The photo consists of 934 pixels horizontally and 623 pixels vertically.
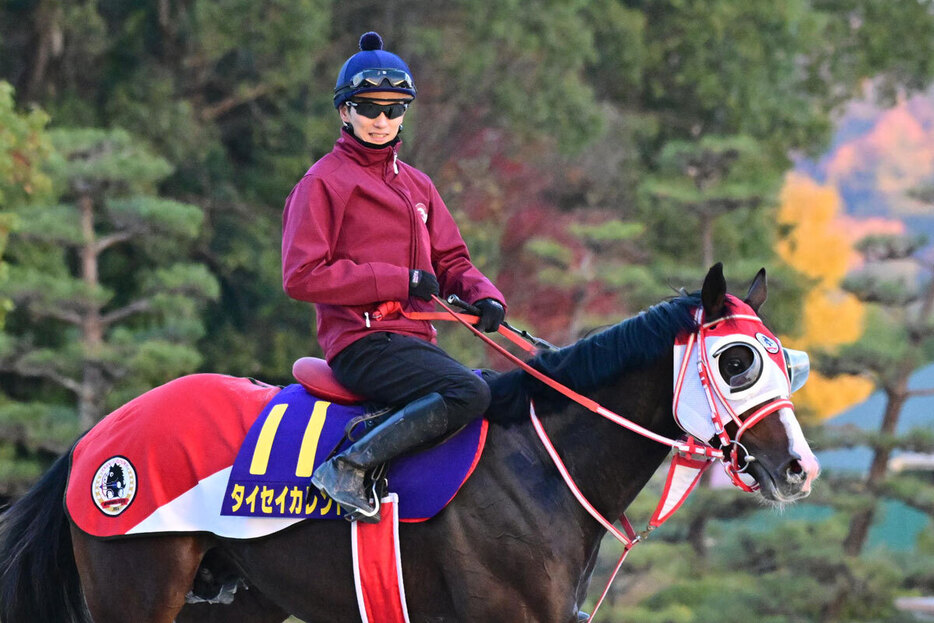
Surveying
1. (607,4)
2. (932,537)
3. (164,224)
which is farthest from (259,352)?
(932,537)

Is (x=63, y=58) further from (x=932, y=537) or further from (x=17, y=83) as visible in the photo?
(x=932, y=537)

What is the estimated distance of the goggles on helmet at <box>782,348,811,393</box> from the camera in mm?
3473

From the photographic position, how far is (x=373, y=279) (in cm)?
355

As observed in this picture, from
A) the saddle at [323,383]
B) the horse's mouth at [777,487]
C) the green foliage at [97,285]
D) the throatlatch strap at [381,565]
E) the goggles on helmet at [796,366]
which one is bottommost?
the green foliage at [97,285]

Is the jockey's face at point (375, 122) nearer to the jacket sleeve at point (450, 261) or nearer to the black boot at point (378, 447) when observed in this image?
the jacket sleeve at point (450, 261)

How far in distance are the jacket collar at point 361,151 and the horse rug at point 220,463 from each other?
0.68 meters

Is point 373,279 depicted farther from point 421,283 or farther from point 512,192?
point 512,192

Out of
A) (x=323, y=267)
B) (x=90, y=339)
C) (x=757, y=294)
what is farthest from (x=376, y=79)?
(x=90, y=339)

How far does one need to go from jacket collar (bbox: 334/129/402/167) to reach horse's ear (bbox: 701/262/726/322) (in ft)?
3.23

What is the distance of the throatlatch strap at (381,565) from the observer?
353cm

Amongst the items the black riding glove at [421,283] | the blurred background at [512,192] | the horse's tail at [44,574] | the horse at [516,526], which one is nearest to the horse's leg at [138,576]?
the horse at [516,526]

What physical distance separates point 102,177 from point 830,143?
11.0m

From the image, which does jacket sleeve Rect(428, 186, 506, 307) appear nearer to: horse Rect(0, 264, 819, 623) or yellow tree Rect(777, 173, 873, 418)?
horse Rect(0, 264, 819, 623)

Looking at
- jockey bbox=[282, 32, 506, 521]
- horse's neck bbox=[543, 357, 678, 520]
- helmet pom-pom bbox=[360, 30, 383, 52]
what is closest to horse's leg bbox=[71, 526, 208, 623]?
jockey bbox=[282, 32, 506, 521]
